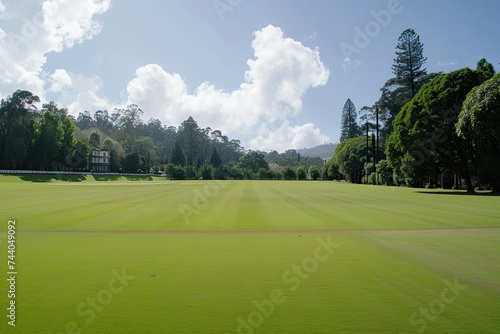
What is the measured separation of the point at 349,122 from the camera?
120m

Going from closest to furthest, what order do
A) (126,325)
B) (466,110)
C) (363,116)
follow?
(126,325) < (466,110) < (363,116)

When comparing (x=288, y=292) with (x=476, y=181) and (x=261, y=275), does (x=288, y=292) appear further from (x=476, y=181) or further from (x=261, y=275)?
(x=476, y=181)

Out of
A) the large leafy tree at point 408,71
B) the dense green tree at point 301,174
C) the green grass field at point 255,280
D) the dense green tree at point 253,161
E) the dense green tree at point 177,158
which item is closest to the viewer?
the green grass field at point 255,280

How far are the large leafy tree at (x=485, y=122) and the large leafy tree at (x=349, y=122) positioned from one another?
8344 cm

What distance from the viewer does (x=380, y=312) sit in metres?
5.43

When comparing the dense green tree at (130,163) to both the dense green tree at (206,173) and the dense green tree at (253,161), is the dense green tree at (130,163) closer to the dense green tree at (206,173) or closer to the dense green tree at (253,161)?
the dense green tree at (206,173)

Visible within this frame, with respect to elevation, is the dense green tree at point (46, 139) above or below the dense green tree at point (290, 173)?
above

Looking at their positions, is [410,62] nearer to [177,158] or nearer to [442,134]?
[442,134]

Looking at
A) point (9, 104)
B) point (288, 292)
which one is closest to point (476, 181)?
point (288, 292)

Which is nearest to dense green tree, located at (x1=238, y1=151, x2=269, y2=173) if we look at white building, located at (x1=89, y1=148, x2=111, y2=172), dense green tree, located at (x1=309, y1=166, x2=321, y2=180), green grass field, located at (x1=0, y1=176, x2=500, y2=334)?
dense green tree, located at (x1=309, y1=166, x2=321, y2=180)

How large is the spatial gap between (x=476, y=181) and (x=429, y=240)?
49.5m

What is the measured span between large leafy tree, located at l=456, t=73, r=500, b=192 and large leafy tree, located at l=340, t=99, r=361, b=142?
274 ft

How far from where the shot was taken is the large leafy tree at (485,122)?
32406mm

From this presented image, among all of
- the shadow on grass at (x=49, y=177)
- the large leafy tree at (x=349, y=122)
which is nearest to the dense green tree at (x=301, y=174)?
the large leafy tree at (x=349, y=122)
